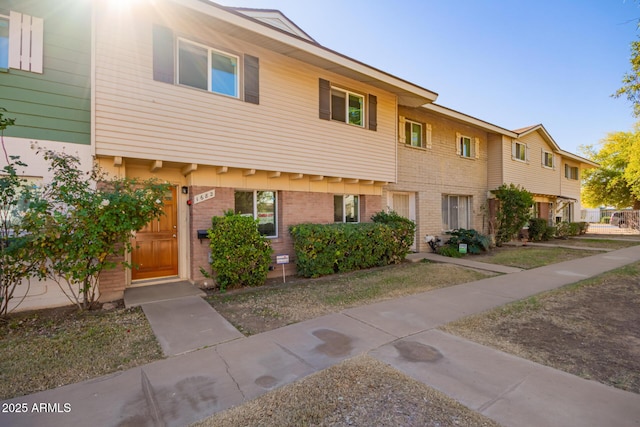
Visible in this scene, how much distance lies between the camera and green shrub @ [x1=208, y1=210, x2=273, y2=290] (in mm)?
6543

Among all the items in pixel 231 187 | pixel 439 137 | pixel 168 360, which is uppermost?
pixel 439 137

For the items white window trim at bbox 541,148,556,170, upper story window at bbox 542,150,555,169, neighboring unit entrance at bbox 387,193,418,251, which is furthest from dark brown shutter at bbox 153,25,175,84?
upper story window at bbox 542,150,555,169

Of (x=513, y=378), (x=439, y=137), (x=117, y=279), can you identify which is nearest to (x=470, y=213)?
(x=439, y=137)

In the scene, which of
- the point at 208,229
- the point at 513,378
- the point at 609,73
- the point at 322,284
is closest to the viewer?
the point at 513,378

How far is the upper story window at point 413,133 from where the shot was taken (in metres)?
12.0

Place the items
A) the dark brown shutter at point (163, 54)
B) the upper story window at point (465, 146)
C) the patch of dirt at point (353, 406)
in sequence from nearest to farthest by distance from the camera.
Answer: the patch of dirt at point (353, 406)
the dark brown shutter at point (163, 54)
the upper story window at point (465, 146)

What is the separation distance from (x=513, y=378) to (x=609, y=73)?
1162 centimetres

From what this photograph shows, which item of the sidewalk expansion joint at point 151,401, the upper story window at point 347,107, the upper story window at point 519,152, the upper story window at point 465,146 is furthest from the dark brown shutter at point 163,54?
the upper story window at point 519,152

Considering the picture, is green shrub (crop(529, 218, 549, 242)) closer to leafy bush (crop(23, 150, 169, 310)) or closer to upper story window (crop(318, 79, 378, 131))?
upper story window (crop(318, 79, 378, 131))

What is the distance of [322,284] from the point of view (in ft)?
23.8

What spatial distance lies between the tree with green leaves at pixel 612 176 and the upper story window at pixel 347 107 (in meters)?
31.2

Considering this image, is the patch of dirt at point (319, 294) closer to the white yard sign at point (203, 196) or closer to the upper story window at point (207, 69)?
the white yard sign at point (203, 196)

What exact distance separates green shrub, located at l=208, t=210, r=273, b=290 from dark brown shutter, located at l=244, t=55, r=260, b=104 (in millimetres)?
2879

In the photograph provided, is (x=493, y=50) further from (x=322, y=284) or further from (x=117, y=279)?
(x=117, y=279)
